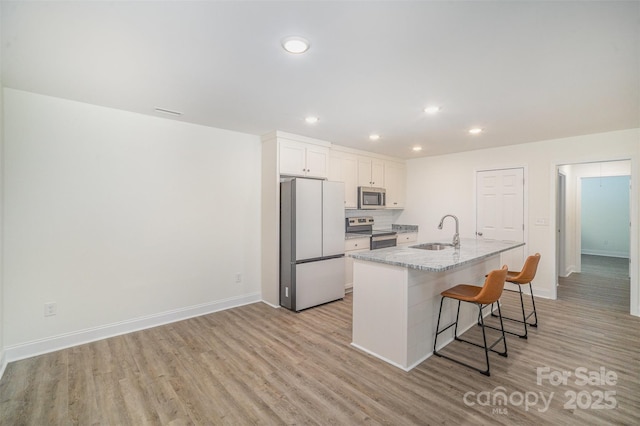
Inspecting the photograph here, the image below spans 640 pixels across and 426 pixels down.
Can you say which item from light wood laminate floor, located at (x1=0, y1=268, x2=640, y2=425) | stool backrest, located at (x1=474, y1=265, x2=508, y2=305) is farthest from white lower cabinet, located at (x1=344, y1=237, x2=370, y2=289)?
stool backrest, located at (x1=474, y1=265, x2=508, y2=305)

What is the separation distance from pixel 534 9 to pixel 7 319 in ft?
15.0

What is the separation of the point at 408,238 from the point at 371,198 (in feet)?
4.29

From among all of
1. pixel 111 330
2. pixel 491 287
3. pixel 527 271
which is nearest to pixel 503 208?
pixel 527 271

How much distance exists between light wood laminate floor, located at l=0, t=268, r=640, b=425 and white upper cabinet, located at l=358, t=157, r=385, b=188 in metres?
2.95

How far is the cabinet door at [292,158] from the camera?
158 inches

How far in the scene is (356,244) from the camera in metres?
4.85

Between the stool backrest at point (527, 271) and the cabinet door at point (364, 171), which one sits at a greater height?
the cabinet door at point (364, 171)

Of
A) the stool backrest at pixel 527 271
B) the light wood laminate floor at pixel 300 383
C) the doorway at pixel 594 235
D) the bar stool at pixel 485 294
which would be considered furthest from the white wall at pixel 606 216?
the bar stool at pixel 485 294

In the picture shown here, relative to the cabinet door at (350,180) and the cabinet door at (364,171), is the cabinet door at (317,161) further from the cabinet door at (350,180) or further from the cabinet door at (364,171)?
the cabinet door at (364,171)

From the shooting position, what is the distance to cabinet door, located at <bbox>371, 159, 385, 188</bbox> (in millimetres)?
5520

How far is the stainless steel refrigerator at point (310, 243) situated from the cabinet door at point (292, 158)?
0.24m

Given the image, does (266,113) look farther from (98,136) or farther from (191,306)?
(191,306)

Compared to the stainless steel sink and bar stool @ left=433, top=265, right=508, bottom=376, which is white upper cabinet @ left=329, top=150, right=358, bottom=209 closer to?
the stainless steel sink

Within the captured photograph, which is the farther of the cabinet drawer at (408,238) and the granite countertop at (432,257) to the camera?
the cabinet drawer at (408,238)
